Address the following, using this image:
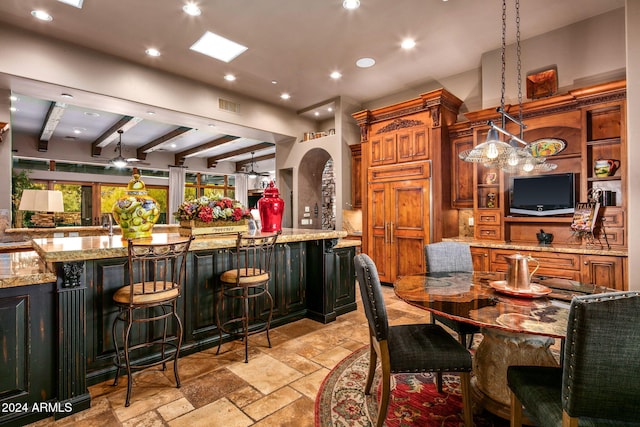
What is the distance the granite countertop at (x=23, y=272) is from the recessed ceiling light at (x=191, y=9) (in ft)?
9.05

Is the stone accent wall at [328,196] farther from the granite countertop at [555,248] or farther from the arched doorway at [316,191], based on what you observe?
the granite countertop at [555,248]

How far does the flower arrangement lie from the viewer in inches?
119

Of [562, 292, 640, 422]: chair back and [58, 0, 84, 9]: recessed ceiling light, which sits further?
[58, 0, 84, 9]: recessed ceiling light

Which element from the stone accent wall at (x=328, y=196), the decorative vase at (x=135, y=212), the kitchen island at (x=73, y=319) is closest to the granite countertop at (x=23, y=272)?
the kitchen island at (x=73, y=319)

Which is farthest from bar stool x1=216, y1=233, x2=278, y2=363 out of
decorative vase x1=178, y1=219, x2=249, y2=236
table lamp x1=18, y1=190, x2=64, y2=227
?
table lamp x1=18, y1=190, x2=64, y2=227

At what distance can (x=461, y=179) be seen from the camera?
489 cm

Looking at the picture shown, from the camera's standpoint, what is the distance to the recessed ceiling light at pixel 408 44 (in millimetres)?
4101

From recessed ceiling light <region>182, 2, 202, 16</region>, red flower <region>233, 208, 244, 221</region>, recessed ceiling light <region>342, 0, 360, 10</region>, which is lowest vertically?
red flower <region>233, 208, 244, 221</region>

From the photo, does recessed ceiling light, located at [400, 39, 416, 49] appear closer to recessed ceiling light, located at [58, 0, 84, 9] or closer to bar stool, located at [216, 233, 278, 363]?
bar stool, located at [216, 233, 278, 363]

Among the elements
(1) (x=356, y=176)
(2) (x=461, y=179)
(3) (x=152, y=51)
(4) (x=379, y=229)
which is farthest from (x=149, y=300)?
(1) (x=356, y=176)

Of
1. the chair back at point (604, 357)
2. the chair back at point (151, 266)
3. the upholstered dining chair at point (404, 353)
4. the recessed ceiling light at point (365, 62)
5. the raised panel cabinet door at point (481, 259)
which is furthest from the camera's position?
the recessed ceiling light at point (365, 62)

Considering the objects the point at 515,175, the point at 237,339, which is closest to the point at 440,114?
the point at 515,175

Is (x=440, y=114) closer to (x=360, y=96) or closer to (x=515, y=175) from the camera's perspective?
(x=515, y=175)

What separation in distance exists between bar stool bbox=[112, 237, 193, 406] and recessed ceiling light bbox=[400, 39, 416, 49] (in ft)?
11.6
